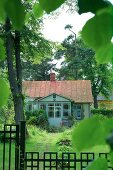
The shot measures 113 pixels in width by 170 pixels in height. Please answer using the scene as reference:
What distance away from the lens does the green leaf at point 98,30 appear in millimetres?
277

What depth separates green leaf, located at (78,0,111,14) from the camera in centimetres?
31

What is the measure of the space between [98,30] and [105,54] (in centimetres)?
5

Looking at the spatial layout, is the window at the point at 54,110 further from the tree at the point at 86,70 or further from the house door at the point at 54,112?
the tree at the point at 86,70

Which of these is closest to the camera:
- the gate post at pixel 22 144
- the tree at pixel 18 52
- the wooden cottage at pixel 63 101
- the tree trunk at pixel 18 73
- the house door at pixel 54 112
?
the gate post at pixel 22 144

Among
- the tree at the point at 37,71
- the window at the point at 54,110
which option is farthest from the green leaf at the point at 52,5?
the tree at the point at 37,71

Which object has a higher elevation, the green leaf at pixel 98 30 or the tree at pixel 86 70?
the tree at pixel 86 70

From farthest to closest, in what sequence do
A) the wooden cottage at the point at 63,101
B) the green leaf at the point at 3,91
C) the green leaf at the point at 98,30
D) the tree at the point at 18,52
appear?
the wooden cottage at the point at 63,101 → the tree at the point at 18,52 → the green leaf at the point at 3,91 → the green leaf at the point at 98,30

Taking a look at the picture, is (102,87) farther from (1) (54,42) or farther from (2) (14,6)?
(2) (14,6)

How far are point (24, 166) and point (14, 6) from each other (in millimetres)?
5188

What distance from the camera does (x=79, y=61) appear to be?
102 feet

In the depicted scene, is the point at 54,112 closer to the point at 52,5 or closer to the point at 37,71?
the point at 37,71

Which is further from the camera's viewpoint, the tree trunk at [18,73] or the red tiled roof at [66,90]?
the red tiled roof at [66,90]

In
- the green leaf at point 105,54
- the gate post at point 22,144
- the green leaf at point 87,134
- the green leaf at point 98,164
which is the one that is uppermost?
the green leaf at point 105,54

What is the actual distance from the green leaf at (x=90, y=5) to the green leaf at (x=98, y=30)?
0.08 ft
